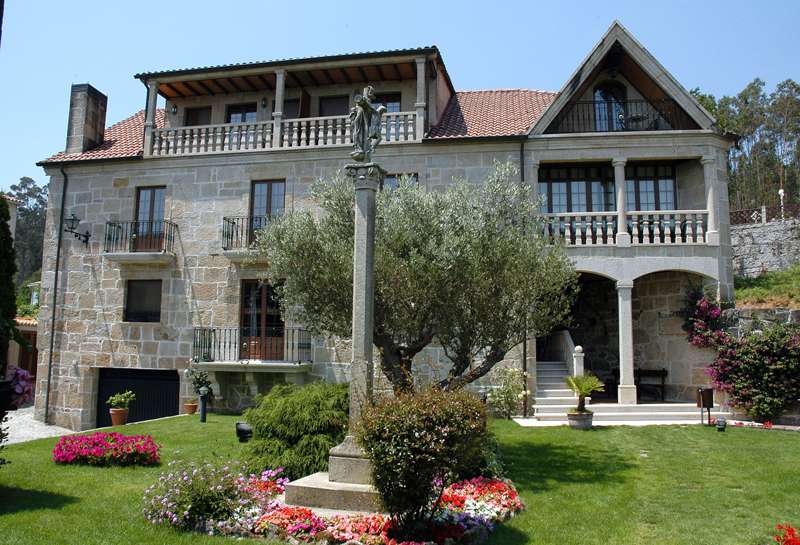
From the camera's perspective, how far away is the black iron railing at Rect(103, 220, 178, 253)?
17.8 m

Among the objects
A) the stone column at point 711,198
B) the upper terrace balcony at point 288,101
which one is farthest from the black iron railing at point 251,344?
the stone column at point 711,198

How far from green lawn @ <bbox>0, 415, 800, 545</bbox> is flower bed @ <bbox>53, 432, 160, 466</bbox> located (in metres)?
0.34

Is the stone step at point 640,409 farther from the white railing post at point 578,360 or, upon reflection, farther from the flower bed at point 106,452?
the flower bed at point 106,452

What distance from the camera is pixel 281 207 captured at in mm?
17531

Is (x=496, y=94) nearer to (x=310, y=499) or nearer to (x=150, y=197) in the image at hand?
(x=150, y=197)

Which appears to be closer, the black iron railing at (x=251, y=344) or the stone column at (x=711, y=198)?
the stone column at (x=711, y=198)

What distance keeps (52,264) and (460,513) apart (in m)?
16.3

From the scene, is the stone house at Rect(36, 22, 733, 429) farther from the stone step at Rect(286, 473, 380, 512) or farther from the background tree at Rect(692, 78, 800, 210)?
the background tree at Rect(692, 78, 800, 210)

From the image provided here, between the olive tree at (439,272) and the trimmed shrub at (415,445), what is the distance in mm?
3080

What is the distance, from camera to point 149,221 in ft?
59.1

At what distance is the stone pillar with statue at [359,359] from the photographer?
7.17m

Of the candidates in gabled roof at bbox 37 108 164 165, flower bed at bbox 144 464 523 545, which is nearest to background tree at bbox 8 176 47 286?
gabled roof at bbox 37 108 164 165

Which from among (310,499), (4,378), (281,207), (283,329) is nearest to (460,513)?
(310,499)

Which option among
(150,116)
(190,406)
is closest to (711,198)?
(190,406)
